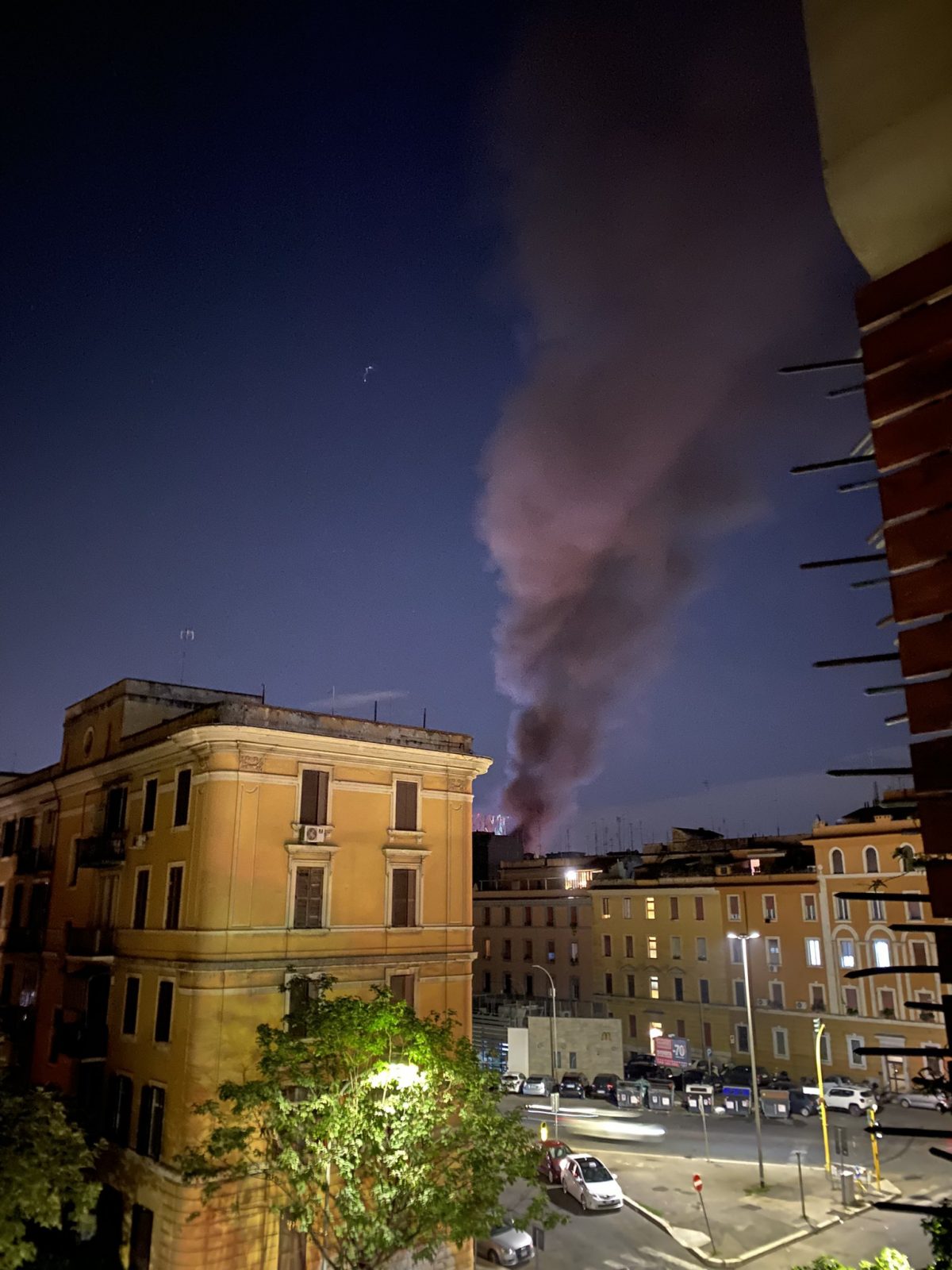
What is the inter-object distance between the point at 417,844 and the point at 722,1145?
26084 mm

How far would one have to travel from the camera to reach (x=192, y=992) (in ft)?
→ 91.2

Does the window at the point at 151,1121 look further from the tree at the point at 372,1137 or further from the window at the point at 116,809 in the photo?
the window at the point at 116,809

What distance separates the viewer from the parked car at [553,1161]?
3766 centimetres

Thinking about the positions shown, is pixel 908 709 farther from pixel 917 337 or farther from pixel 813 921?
pixel 813 921

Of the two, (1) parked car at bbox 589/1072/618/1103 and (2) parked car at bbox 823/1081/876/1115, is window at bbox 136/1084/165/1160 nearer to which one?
(1) parked car at bbox 589/1072/618/1103

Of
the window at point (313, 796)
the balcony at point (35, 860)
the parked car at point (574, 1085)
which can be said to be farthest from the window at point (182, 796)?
the parked car at point (574, 1085)

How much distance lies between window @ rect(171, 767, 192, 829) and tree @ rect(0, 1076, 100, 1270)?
29.6 ft

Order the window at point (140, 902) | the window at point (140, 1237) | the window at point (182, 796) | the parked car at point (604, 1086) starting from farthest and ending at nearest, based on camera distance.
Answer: the parked car at point (604, 1086) < the window at point (140, 902) < the window at point (182, 796) < the window at point (140, 1237)

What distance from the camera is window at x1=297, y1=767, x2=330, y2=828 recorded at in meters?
31.3

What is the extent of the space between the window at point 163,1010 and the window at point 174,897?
1859 mm

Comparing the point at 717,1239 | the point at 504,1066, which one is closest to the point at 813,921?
the point at 504,1066

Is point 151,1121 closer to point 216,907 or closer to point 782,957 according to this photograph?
point 216,907

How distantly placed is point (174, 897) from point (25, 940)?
572 inches

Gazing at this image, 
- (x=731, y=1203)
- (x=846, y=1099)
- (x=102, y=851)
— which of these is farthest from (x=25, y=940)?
(x=846, y=1099)
